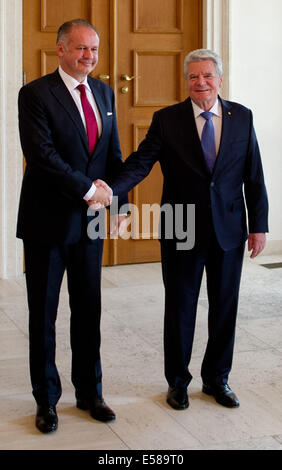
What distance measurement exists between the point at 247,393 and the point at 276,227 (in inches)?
122

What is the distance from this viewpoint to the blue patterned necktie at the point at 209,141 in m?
3.10

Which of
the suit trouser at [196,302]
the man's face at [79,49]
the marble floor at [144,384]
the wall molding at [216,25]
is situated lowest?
the marble floor at [144,384]

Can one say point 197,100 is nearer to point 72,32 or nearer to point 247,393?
point 72,32

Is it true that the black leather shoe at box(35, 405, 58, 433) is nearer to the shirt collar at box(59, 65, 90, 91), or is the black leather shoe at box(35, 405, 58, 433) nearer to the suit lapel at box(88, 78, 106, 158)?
the suit lapel at box(88, 78, 106, 158)

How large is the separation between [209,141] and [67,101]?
0.58 meters

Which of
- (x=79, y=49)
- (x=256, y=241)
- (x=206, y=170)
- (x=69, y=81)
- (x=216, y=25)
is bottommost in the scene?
(x=256, y=241)

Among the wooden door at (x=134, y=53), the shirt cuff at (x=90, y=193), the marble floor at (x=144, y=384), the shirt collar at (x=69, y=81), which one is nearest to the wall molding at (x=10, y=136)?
the wooden door at (x=134, y=53)

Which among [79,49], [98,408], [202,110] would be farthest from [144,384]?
[79,49]

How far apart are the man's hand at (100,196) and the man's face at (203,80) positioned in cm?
50

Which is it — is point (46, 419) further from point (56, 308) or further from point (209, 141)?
point (209, 141)

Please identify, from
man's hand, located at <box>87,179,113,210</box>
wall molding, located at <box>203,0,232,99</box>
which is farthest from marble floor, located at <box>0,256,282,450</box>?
wall molding, located at <box>203,0,232,99</box>

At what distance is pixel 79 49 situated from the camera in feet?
9.29

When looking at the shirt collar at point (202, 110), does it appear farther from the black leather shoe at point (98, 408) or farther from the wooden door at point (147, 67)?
the wooden door at point (147, 67)
